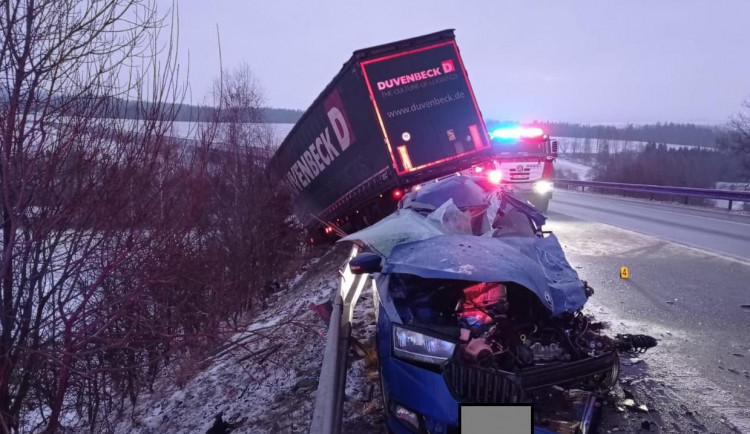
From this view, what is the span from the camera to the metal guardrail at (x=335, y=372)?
2.99m

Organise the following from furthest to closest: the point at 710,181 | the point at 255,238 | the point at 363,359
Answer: the point at 710,181
the point at 255,238
the point at 363,359

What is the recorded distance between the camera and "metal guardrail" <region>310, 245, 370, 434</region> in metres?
2.99

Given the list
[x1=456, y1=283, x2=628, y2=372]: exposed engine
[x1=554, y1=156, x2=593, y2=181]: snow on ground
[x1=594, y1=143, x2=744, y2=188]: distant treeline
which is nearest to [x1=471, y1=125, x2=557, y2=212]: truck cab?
[x1=456, y1=283, x2=628, y2=372]: exposed engine

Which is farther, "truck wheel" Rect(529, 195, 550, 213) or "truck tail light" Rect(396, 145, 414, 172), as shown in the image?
"truck wheel" Rect(529, 195, 550, 213)

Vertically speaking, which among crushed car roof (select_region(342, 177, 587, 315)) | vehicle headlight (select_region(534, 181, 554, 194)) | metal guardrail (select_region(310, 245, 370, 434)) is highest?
crushed car roof (select_region(342, 177, 587, 315))

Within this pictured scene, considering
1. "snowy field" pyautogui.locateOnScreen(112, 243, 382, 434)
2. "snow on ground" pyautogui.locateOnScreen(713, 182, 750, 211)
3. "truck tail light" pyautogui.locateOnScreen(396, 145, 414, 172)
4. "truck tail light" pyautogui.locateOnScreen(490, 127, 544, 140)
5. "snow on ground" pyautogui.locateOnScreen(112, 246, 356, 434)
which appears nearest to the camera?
"snowy field" pyautogui.locateOnScreen(112, 243, 382, 434)

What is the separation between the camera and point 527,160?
50.1 ft

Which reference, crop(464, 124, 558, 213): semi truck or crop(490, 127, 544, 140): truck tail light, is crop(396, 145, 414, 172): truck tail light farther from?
crop(490, 127, 544, 140): truck tail light

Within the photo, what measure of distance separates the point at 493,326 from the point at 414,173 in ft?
20.6

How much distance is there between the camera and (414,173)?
945 centimetres

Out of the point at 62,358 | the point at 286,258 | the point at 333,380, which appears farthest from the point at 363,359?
the point at 286,258

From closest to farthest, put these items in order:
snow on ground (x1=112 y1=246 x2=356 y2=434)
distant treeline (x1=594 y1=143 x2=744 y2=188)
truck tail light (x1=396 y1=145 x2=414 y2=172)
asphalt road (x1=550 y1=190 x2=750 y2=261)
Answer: snow on ground (x1=112 y1=246 x2=356 y2=434) < truck tail light (x1=396 y1=145 x2=414 y2=172) < asphalt road (x1=550 y1=190 x2=750 y2=261) < distant treeline (x1=594 y1=143 x2=744 y2=188)

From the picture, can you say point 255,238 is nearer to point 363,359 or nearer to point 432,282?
point 363,359

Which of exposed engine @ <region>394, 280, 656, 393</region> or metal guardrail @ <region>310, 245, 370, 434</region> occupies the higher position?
exposed engine @ <region>394, 280, 656, 393</region>
